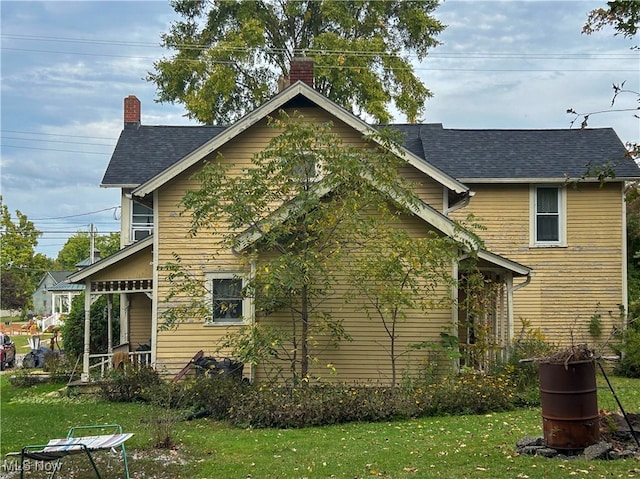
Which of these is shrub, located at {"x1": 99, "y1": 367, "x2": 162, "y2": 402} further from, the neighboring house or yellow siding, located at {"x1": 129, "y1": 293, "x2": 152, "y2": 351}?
the neighboring house

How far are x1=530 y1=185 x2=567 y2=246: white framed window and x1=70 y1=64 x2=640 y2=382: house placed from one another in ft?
0.10

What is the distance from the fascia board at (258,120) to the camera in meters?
14.8

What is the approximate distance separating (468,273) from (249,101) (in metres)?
21.2

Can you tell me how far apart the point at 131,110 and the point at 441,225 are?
13392 mm

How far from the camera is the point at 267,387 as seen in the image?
40.0ft

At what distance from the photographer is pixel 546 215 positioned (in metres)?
19.5

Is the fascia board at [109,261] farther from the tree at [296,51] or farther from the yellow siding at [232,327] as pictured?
the tree at [296,51]

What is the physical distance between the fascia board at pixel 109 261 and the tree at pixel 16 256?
40789mm

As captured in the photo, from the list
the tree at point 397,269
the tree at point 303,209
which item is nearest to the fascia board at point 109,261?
the tree at point 303,209

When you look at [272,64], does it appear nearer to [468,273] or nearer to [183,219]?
[183,219]

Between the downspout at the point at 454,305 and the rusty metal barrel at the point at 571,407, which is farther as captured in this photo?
the downspout at the point at 454,305

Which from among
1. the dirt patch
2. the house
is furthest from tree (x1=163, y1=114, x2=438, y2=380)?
the dirt patch

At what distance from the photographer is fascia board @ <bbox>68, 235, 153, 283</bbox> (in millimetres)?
15469

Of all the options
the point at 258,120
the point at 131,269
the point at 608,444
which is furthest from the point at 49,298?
the point at 608,444
